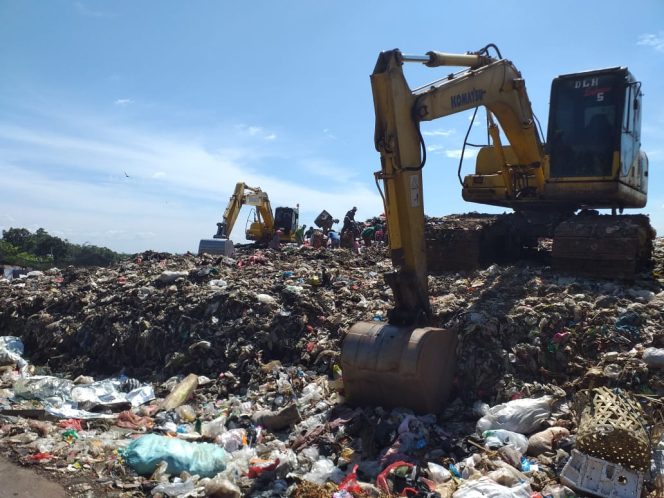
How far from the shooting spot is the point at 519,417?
14.1 feet

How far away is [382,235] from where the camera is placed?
629 inches

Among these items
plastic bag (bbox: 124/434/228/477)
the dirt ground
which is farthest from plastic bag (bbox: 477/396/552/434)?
the dirt ground

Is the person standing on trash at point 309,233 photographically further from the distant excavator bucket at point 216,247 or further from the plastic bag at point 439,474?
the plastic bag at point 439,474

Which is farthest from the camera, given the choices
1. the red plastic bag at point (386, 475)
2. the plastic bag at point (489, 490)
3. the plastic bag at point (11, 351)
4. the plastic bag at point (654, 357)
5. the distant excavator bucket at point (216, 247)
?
the distant excavator bucket at point (216, 247)

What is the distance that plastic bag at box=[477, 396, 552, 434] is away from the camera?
14.0 ft

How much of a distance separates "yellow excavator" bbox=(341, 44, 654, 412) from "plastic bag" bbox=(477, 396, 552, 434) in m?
0.54

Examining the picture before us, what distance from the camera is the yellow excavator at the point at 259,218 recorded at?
20.2 m

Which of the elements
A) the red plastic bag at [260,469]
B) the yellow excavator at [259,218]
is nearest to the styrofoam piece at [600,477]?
the red plastic bag at [260,469]

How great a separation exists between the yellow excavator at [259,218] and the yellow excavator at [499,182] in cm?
1219

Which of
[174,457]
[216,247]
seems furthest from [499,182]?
[216,247]

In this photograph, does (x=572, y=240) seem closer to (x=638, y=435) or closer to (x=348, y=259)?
(x=638, y=435)

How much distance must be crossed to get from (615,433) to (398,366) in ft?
5.71

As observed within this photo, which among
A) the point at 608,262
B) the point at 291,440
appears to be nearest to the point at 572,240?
the point at 608,262

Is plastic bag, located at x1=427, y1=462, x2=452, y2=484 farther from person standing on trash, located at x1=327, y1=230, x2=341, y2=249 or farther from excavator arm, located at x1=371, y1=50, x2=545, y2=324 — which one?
person standing on trash, located at x1=327, y1=230, x2=341, y2=249
